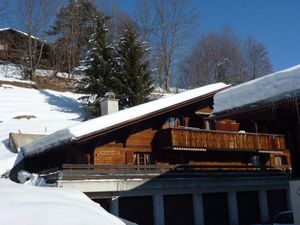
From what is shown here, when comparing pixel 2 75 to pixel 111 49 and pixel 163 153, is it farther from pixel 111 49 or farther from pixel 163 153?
pixel 163 153

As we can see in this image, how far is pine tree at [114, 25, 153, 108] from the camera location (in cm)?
3819

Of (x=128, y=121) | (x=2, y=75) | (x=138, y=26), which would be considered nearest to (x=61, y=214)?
(x=128, y=121)

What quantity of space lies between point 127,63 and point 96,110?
4.63m

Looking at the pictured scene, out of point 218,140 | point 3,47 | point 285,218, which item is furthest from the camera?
point 3,47

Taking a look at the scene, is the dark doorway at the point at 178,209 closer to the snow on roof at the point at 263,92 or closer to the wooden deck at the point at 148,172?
the wooden deck at the point at 148,172

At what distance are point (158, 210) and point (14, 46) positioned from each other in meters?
43.4

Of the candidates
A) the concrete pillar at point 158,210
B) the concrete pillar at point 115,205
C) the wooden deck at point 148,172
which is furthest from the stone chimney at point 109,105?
the concrete pillar at point 115,205

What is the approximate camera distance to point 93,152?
2398 centimetres

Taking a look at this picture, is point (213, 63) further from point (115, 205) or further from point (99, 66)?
point (115, 205)

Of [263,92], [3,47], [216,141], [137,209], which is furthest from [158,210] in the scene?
[3,47]

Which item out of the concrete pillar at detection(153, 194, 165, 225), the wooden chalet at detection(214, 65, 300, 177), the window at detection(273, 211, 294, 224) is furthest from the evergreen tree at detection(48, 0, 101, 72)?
the wooden chalet at detection(214, 65, 300, 177)

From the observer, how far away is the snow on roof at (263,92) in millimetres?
7934

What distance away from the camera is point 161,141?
84.4 ft

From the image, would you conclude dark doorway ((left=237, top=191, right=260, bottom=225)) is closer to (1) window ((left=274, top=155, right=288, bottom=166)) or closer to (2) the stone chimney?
(1) window ((left=274, top=155, right=288, bottom=166))
